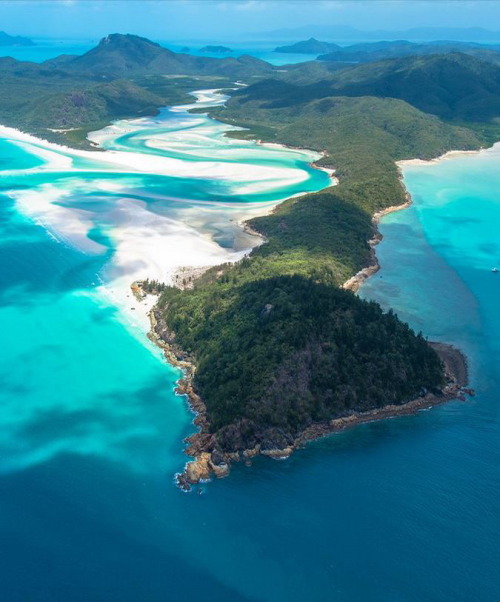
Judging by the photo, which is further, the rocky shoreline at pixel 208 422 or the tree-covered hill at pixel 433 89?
the tree-covered hill at pixel 433 89

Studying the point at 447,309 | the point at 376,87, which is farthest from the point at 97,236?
the point at 376,87

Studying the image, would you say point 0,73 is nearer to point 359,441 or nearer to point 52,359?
point 52,359

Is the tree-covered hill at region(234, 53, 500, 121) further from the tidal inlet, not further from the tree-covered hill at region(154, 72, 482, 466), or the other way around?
the tree-covered hill at region(154, 72, 482, 466)

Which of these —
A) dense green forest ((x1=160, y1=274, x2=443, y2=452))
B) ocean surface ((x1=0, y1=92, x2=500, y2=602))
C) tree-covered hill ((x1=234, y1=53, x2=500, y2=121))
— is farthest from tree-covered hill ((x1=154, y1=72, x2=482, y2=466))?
tree-covered hill ((x1=234, y1=53, x2=500, y2=121))

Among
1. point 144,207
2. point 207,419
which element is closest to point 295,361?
point 207,419

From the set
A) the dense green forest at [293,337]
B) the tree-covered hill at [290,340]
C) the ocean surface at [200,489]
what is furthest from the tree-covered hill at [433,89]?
the ocean surface at [200,489]

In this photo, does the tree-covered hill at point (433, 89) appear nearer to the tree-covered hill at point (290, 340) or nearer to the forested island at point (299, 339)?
the forested island at point (299, 339)

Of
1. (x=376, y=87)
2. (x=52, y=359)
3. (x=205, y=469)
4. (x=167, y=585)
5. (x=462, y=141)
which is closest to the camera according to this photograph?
(x=167, y=585)
